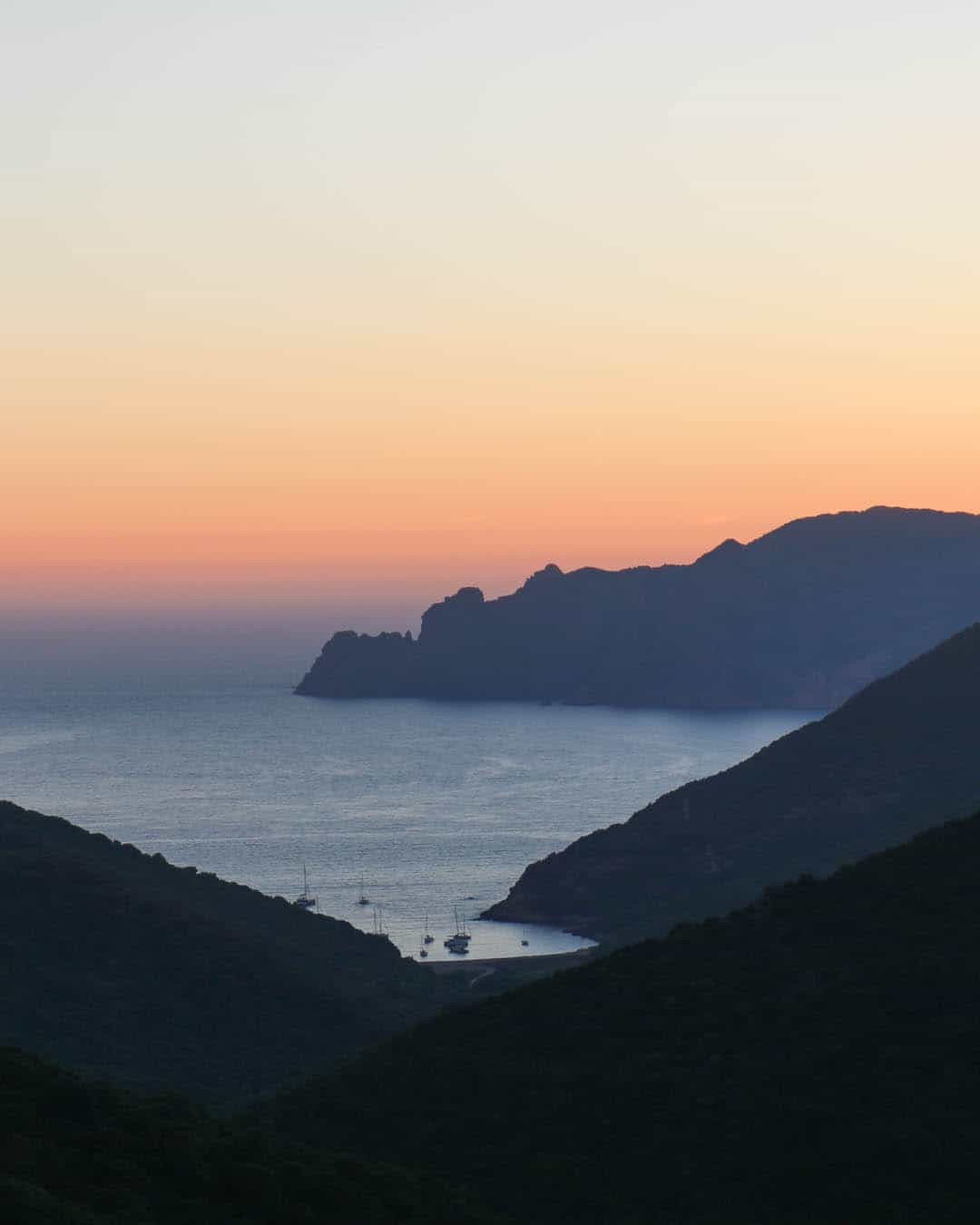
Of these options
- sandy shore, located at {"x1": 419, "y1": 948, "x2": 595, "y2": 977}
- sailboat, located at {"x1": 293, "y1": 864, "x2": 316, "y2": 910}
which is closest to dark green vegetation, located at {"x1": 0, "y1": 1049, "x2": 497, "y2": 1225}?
sandy shore, located at {"x1": 419, "y1": 948, "x2": 595, "y2": 977}

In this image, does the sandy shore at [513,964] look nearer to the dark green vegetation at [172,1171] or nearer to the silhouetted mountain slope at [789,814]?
the silhouetted mountain slope at [789,814]

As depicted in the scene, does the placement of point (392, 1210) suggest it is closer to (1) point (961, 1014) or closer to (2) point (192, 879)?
(1) point (961, 1014)

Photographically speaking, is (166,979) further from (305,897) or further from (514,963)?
(305,897)

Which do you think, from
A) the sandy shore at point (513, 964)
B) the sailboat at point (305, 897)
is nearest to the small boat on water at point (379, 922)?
the sailboat at point (305, 897)

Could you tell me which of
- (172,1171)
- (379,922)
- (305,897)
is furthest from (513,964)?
(172,1171)

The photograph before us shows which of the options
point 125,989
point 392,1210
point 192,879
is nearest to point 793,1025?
point 392,1210

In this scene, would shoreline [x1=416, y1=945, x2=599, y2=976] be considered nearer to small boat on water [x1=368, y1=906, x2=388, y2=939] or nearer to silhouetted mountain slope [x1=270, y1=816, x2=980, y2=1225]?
small boat on water [x1=368, y1=906, x2=388, y2=939]

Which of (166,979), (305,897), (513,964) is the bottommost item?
(513,964)
